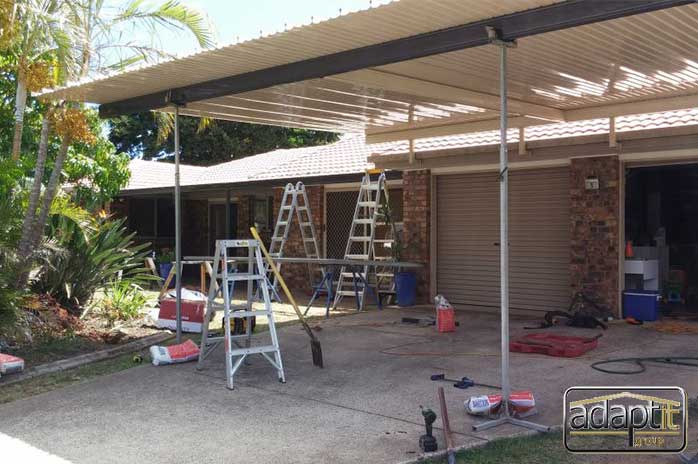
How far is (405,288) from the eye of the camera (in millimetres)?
12922

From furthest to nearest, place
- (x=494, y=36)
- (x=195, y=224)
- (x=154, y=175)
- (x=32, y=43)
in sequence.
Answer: (x=154, y=175) < (x=195, y=224) < (x=32, y=43) < (x=494, y=36)

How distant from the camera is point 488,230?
1254cm

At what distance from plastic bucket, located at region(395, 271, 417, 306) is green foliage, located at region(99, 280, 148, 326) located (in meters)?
4.31

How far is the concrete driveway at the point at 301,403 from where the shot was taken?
5332 millimetres

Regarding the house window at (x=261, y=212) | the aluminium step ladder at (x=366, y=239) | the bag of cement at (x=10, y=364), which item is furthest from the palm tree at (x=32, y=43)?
the house window at (x=261, y=212)

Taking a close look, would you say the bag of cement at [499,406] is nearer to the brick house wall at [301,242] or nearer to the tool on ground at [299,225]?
the tool on ground at [299,225]

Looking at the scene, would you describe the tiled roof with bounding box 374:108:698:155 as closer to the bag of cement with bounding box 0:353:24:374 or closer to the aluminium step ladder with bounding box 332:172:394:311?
the aluminium step ladder with bounding box 332:172:394:311

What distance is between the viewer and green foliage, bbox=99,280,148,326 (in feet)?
35.3

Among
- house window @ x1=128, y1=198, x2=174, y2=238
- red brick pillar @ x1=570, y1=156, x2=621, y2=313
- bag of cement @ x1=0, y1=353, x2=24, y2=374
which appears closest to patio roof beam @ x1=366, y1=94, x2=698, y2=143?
red brick pillar @ x1=570, y1=156, x2=621, y2=313

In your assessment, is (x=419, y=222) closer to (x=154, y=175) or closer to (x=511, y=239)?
(x=511, y=239)

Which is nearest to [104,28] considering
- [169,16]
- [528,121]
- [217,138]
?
[169,16]

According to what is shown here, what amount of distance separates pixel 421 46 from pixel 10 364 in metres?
5.31

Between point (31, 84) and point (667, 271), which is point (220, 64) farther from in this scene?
point (667, 271)

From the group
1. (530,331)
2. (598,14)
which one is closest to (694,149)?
(530,331)
